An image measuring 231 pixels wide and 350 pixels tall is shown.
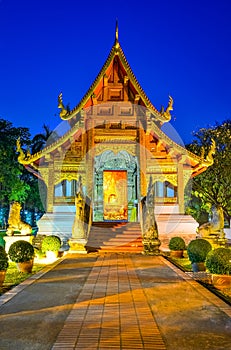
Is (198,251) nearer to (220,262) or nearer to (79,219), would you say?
(220,262)

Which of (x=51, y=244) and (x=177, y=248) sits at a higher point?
(x=51, y=244)

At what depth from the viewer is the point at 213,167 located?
870 inches

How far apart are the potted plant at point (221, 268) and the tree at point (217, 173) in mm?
14228

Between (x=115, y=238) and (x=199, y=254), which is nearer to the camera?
(x=199, y=254)

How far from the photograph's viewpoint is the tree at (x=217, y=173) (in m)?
21.4

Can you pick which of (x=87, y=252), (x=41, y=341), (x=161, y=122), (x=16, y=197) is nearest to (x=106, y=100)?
(x=161, y=122)

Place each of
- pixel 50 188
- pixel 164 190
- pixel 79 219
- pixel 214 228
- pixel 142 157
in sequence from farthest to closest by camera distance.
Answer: pixel 164 190
pixel 50 188
pixel 142 157
pixel 214 228
pixel 79 219

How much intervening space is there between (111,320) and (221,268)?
345cm

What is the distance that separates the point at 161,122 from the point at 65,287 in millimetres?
12043

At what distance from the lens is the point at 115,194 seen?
67.0ft

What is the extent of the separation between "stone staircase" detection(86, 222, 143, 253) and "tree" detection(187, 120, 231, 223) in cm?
840

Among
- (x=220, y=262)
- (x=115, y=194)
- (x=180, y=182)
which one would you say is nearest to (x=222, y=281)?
(x=220, y=262)

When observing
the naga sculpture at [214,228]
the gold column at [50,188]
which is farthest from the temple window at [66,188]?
the naga sculpture at [214,228]

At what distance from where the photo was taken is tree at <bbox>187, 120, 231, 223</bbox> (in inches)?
843
